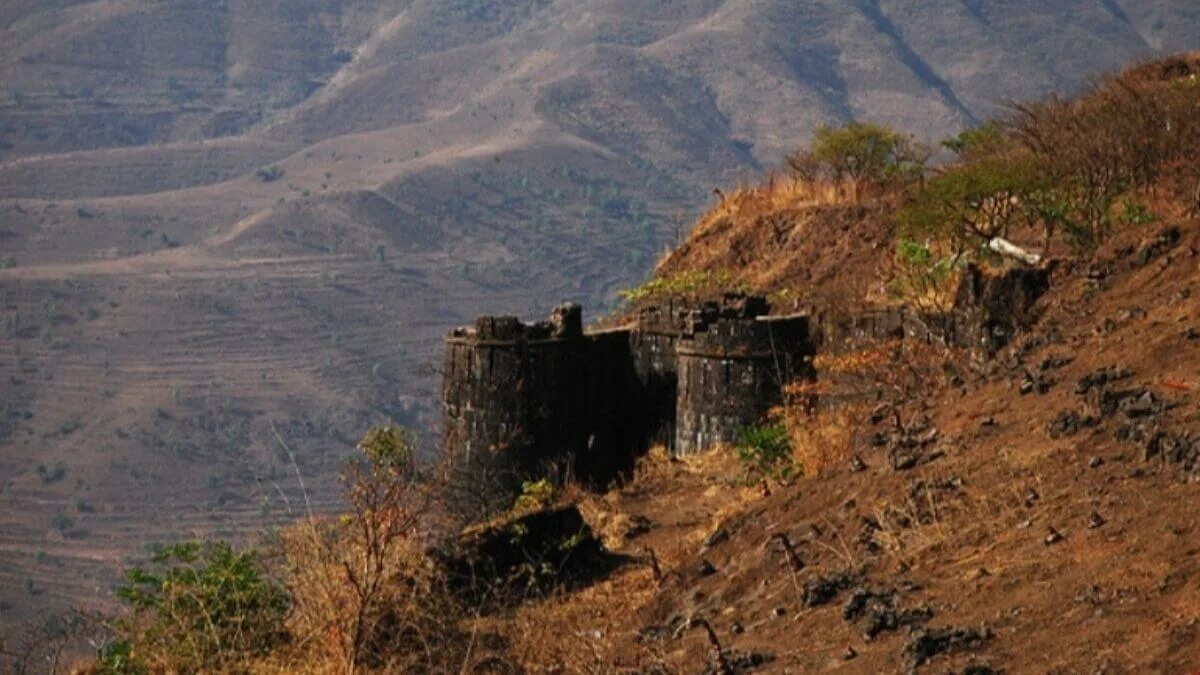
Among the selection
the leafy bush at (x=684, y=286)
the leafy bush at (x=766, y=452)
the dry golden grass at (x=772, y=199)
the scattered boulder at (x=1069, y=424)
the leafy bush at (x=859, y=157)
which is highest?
the scattered boulder at (x=1069, y=424)

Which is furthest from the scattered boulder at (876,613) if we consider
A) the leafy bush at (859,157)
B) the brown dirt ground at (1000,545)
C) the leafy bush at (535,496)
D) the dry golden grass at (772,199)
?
the leafy bush at (859,157)

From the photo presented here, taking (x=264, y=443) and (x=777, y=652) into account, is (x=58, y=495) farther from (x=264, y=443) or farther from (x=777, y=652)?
(x=777, y=652)

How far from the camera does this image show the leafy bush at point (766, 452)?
617 inches

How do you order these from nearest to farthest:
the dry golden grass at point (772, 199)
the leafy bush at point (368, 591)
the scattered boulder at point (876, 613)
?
the scattered boulder at point (876, 613)
the leafy bush at point (368, 591)
the dry golden grass at point (772, 199)

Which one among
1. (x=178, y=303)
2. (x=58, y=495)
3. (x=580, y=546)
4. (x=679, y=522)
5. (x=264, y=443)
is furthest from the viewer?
(x=178, y=303)

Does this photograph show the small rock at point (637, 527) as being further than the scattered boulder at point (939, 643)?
Yes

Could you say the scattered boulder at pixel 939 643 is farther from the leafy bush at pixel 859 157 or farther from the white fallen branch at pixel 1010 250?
the leafy bush at pixel 859 157

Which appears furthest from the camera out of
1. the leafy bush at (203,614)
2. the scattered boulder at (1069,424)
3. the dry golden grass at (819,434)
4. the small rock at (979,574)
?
the dry golden grass at (819,434)

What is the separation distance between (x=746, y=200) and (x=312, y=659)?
18019 mm

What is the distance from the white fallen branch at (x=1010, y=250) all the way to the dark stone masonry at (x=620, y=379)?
61.0 inches

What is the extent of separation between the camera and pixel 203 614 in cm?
1237

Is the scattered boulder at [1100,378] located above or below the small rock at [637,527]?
above

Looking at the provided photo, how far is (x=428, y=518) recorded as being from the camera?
15758mm

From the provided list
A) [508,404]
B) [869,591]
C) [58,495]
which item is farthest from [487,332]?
[58,495]
